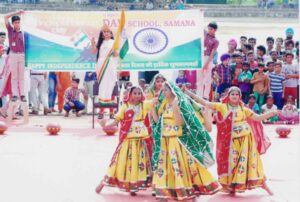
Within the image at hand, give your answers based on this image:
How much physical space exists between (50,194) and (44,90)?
7.13 metres

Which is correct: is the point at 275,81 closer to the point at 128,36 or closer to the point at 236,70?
the point at 236,70

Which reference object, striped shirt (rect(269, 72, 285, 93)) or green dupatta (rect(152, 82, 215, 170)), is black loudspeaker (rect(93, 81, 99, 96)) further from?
green dupatta (rect(152, 82, 215, 170))

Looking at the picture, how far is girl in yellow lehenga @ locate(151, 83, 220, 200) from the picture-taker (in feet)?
28.6

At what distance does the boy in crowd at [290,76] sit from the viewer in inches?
624

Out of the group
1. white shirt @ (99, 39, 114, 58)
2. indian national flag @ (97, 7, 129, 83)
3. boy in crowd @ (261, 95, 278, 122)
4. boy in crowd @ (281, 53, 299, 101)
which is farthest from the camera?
boy in crowd @ (281, 53, 299, 101)

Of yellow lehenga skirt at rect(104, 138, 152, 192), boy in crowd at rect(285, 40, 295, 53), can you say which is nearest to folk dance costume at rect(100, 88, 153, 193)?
yellow lehenga skirt at rect(104, 138, 152, 192)

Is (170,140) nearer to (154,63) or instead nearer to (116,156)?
(116,156)

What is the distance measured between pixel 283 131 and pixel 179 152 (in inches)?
216

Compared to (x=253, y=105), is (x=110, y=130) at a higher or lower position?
lower

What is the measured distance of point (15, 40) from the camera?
15.3 metres

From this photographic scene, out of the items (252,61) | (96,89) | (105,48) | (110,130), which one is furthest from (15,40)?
(252,61)

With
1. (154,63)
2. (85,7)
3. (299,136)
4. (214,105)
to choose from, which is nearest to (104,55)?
(154,63)

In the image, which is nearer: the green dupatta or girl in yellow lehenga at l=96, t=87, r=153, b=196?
the green dupatta

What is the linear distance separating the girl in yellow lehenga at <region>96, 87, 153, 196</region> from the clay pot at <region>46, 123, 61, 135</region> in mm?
4704
